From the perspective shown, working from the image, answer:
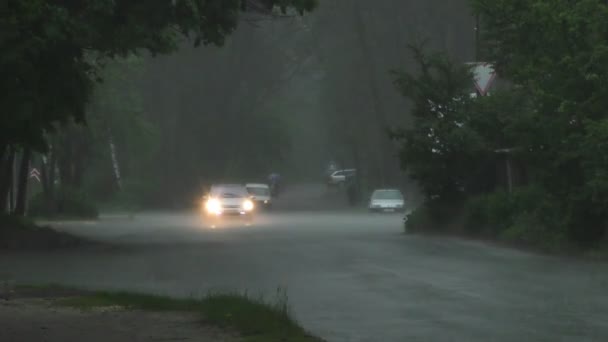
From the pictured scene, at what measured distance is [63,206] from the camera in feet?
190

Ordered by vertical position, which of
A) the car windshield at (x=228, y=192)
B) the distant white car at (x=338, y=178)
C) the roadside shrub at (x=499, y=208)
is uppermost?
the distant white car at (x=338, y=178)

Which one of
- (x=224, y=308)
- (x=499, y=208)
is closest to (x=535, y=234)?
(x=499, y=208)

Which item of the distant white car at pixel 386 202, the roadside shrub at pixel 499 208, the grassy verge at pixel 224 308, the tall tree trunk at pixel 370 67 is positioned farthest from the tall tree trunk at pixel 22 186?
the tall tree trunk at pixel 370 67

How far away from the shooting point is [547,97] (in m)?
26.7

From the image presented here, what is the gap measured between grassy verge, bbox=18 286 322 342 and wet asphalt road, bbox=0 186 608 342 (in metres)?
0.54

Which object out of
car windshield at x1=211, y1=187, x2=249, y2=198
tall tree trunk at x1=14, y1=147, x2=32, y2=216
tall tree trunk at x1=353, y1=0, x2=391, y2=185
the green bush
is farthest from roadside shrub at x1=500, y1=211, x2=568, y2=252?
tall tree trunk at x1=353, y1=0, x2=391, y2=185

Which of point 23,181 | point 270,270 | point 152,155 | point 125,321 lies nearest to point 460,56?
point 152,155

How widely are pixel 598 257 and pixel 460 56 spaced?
41.5 meters

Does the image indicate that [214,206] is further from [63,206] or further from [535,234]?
[535,234]

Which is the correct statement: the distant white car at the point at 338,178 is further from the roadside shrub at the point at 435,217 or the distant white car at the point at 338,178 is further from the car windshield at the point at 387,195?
the roadside shrub at the point at 435,217

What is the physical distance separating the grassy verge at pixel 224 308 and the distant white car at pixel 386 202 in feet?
162

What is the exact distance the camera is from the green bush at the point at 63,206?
57.1 metres

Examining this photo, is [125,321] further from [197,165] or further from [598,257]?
[197,165]

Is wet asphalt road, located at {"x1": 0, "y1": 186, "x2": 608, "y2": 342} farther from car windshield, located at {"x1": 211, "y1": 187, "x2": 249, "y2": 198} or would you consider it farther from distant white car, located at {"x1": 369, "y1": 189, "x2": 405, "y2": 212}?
distant white car, located at {"x1": 369, "y1": 189, "x2": 405, "y2": 212}
